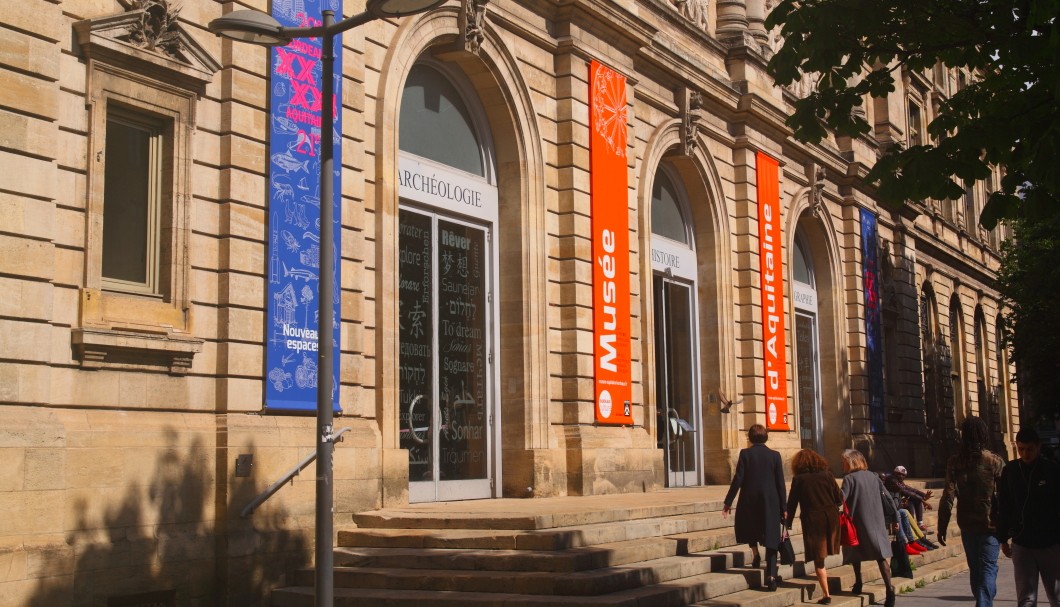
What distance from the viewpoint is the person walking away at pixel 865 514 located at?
13258 mm

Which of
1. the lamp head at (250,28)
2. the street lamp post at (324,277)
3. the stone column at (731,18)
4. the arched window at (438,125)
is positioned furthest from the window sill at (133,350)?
the stone column at (731,18)

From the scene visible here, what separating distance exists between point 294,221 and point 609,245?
712cm

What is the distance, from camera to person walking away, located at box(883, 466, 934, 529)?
18062 millimetres

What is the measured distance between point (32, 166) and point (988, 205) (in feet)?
25.7

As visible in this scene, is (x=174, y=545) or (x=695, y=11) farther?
(x=695, y=11)

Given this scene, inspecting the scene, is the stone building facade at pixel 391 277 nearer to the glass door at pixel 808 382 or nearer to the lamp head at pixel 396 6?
the glass door at pixel 808 382

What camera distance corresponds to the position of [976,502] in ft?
35.1

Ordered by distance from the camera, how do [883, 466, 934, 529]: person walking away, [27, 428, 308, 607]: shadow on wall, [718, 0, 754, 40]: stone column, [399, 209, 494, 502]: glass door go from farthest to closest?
[718, 0, 754, 40]: stone column → [883, 466, 934, 529]: person walking away → [399, 209, 494, 502]: glass door → [27, 428, 308, 607]: shadow on wall

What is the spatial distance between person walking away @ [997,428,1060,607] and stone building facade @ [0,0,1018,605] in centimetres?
689

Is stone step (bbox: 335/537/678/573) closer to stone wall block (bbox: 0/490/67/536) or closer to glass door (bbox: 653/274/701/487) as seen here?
stone wall block (bbox: 0/490/67/536)

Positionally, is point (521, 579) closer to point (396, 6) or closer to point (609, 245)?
point (396, 6)

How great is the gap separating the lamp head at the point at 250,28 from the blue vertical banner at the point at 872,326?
24056 millimetres

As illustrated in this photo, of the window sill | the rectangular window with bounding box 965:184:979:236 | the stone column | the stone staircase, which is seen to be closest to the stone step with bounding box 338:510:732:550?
Answer: the stone staircase

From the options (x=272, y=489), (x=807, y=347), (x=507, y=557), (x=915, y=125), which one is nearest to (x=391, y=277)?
(x=272, y=489)
